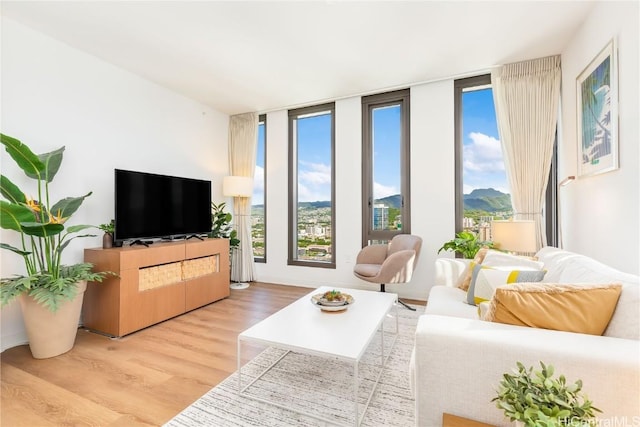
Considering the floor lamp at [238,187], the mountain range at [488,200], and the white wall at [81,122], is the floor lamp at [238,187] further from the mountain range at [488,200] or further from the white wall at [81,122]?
the mountain range at [488,200]

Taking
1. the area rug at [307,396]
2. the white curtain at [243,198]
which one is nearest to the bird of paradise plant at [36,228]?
the area rug at [307,396]

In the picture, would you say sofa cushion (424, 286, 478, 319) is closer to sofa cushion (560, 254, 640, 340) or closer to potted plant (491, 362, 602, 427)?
sofa cushion (560, 254, 640, 340)

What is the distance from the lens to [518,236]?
261cm

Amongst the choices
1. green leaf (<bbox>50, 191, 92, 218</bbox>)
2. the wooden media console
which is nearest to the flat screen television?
the wooden media console

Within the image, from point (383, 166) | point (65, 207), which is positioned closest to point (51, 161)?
point (65, 207)

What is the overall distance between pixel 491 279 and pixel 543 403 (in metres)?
1.46

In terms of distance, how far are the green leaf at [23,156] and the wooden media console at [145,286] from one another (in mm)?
862

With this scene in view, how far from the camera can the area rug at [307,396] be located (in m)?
1.62

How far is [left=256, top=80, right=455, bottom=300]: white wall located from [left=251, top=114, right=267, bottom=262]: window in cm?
17

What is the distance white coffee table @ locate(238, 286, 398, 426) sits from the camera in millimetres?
1590

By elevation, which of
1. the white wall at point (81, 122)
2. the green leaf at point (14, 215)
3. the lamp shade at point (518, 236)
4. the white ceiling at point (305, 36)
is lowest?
the lamp shade at point (518, 236)

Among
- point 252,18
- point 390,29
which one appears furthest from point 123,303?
point 390,29

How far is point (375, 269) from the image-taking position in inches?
139

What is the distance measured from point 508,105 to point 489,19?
117 cm
